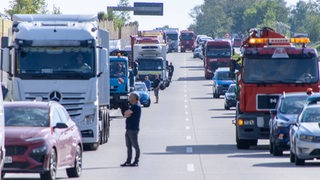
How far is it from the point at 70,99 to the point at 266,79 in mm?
5642

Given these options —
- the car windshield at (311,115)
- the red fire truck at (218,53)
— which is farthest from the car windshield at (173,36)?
the car windshield at (311,115)

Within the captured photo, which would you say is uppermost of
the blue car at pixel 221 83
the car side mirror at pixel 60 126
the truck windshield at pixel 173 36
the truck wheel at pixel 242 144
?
the car side mirror at pixel 60 126

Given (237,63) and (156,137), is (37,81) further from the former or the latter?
(156,137)

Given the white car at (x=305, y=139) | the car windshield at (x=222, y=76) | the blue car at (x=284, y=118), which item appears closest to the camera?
the white car at (x=305, y=139)

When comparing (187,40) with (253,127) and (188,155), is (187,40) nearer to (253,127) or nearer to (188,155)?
(253,127)

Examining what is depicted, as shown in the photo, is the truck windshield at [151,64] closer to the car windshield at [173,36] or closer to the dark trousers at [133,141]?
the dark trousers at [133,141]

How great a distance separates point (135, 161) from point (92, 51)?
447 centimetres

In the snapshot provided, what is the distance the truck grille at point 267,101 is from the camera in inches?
1321

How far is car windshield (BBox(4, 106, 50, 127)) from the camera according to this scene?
23078 millimetres

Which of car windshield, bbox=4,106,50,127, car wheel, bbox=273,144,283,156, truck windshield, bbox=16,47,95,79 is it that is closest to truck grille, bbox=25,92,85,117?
truck windshield, bbox=16,47,95,79

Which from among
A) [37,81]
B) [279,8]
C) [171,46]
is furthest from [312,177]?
[279,8]

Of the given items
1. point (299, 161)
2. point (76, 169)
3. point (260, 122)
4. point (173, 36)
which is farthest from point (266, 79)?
point (173, 36)

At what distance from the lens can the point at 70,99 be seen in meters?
31.5

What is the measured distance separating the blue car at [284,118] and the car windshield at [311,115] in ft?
6.03
